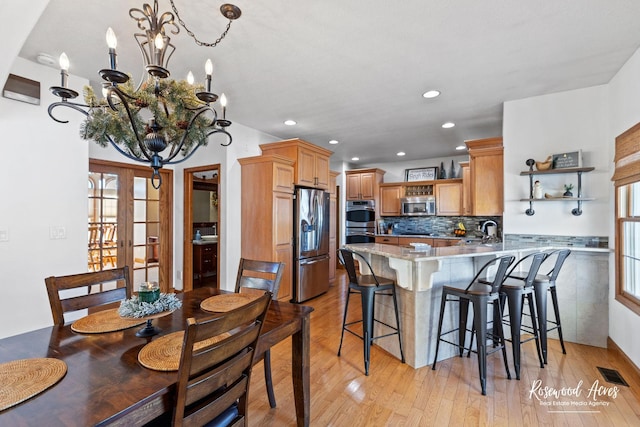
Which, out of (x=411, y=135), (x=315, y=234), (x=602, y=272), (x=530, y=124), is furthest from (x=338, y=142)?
(x=602, y=272)

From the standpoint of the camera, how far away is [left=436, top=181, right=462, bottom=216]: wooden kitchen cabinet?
619 cm

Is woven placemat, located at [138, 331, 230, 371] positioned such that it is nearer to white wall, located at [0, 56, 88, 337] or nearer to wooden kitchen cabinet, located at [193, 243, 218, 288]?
white wall, located at [0, 56, 88, 337]

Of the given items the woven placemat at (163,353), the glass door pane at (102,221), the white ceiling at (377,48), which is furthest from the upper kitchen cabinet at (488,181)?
the glass door pane at (102,221)

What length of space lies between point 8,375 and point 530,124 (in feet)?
14.5

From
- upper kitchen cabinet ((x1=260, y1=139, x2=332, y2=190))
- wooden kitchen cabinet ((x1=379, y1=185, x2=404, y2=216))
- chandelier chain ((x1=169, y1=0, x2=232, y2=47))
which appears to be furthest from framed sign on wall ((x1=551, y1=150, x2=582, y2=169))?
wooden kitchen cabinet ((x1=379, y1=185, x2=404, y2=216))

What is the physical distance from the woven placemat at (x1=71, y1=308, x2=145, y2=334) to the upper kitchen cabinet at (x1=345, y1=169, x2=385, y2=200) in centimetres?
600

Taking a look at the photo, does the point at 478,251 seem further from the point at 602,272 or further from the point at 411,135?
the point at 411,135

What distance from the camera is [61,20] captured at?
2053mm

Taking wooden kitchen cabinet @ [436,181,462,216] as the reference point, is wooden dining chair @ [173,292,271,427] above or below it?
below

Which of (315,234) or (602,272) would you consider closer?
(602,272)

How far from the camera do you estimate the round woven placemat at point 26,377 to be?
3.04ft

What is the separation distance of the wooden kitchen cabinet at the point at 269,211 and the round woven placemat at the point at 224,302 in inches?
75.0

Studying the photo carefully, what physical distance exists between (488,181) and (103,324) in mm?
4044

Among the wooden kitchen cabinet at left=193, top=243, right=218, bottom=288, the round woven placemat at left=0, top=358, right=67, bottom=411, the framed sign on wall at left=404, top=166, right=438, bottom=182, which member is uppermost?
the framed sign on wall at left=404, top=166, right=438, bottom=182
